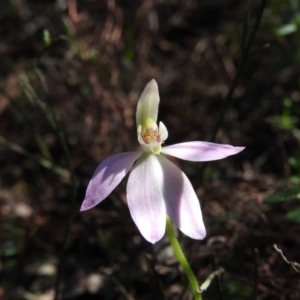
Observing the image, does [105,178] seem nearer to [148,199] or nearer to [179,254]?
[148,199]

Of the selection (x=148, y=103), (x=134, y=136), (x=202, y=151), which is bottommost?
(x=202, y=151)

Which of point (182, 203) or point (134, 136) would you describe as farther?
point (134, 136)

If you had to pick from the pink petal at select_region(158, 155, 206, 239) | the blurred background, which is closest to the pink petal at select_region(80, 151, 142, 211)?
the pink petal at select_region(158, 155, 206, 239)

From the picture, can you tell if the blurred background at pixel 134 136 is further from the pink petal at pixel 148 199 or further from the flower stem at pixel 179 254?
the pink petal at pixel 148 199

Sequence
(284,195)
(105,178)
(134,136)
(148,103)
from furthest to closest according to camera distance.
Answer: (134,136) < (284,195) < (148,103) < (105,178)

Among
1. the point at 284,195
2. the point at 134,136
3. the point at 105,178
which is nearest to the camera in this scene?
the point at 105,178

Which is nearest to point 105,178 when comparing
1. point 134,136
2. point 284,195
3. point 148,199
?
point 148,199

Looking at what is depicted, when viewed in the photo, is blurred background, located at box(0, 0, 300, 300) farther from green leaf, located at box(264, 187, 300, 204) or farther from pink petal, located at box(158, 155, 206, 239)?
pink petal, located at box(158, 155, 206, 239)
